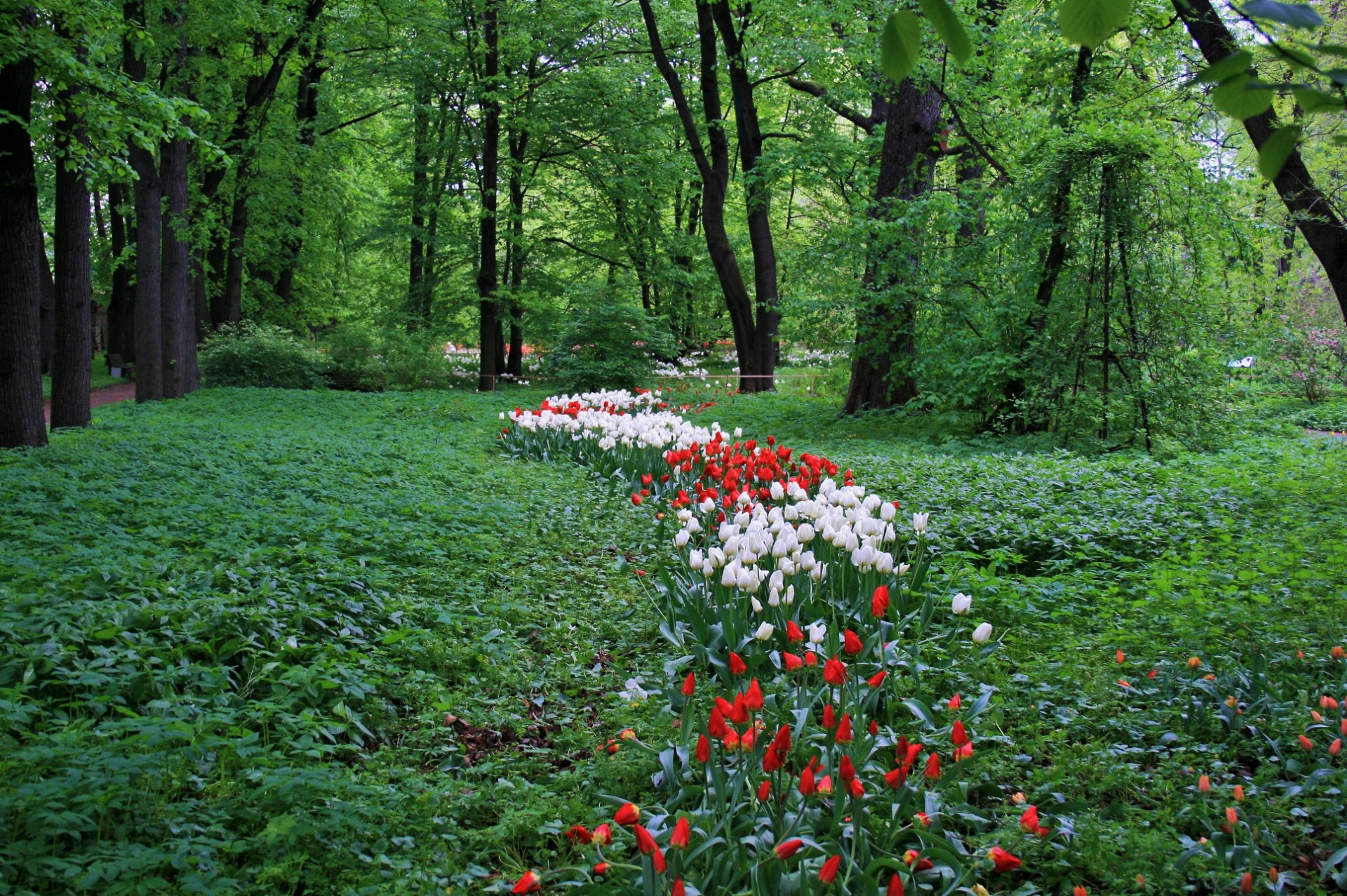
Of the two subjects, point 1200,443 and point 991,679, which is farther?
point 1200,443

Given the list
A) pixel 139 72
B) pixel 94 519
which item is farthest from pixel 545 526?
pixel 139 72

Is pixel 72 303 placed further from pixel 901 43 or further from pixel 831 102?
pixel 831 102

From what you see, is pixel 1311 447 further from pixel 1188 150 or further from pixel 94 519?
pixel 94 519

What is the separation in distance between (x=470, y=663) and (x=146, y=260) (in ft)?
40.2

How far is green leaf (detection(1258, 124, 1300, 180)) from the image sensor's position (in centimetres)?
119

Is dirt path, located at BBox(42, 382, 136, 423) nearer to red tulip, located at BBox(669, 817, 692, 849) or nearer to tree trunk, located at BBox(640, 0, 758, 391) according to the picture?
tree trunk, located at BBox(640, 0, 758, 391)

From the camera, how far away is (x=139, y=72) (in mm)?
12648

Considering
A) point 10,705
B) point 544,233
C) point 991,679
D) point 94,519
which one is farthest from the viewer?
point 544,233

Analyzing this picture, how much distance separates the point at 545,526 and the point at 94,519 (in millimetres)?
2841

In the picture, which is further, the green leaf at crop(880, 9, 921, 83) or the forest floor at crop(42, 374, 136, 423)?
the forest floor at crop(42, 374, 136, 423)

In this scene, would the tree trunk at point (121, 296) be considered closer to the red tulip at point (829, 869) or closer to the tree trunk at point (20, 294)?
the tree trunk at point (20, 294)

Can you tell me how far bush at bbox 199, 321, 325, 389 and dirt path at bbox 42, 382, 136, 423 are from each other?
155 centimetres

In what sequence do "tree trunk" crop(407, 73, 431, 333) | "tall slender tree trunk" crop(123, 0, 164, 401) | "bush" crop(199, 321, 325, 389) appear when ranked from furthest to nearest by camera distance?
1. "tree trunk" crop(407, 73, 431, 333)
2. "bush" crop(199, 321, 325, 389)
3. "tall slender tree trunk" crop(123, 0, 164, 401)

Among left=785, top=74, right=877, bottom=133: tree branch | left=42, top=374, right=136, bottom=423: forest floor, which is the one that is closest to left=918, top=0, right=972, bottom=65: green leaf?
left=785, top=74, right=877, bottom=133: tree branch
